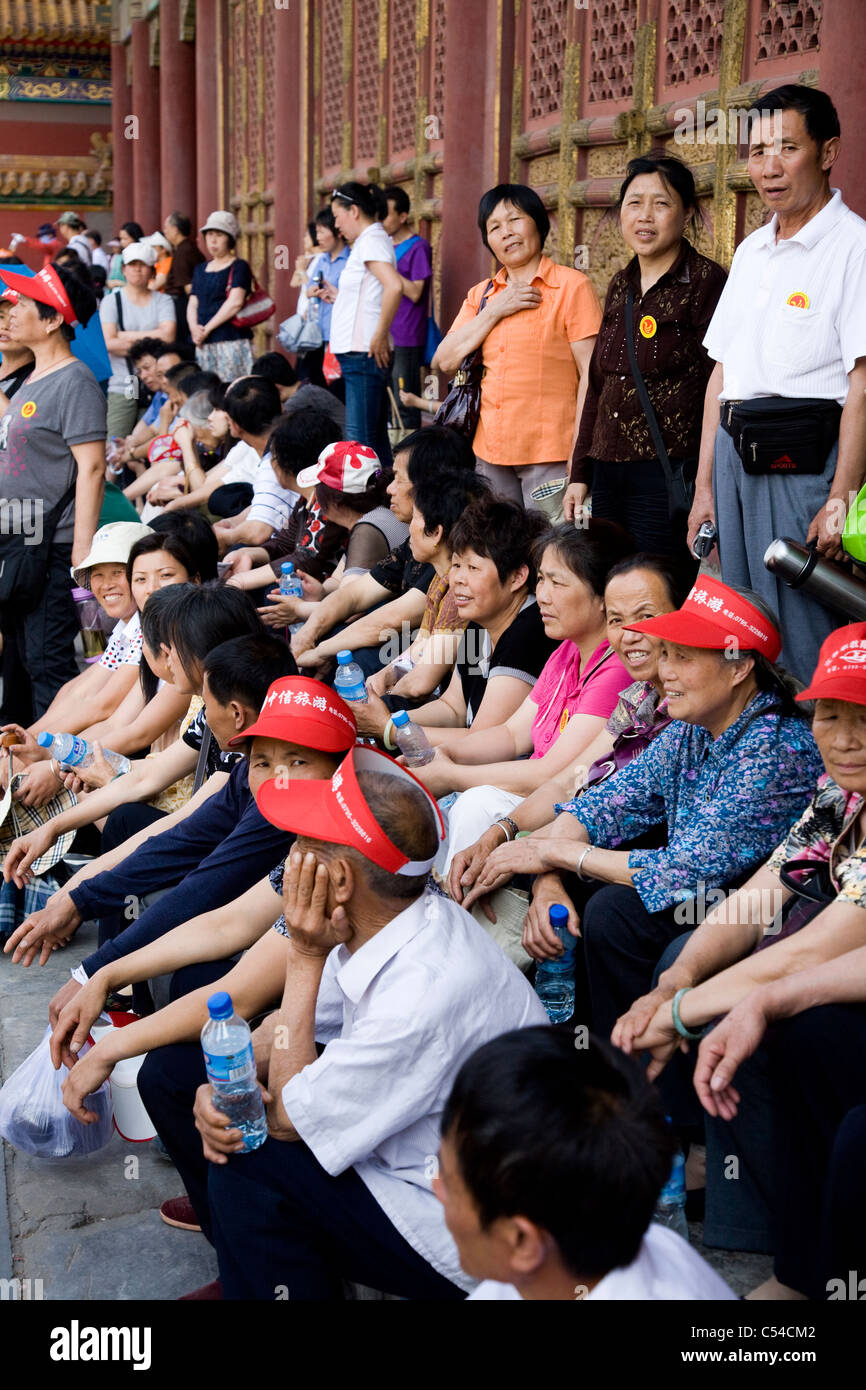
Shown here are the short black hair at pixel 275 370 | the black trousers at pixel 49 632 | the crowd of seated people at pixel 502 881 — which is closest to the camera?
the crowd of seated people at pixel 502 881

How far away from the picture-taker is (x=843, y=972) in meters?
2.28

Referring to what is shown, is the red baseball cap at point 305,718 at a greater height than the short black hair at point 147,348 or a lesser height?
lesser

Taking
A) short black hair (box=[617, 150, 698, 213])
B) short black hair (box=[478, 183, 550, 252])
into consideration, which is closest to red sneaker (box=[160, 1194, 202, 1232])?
short black hair (box=[617, 150, 698, 213])

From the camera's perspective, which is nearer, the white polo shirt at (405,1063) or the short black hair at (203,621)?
the white polo shirt at (405,1063)

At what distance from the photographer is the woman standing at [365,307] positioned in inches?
271

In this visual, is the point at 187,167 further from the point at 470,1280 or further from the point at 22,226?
the point at 470,1280

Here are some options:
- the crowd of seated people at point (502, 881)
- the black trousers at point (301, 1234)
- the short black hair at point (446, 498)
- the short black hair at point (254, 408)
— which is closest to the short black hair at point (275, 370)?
the short black hair at point (254, 408)

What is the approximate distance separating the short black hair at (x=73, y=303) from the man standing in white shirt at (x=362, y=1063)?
356 cm

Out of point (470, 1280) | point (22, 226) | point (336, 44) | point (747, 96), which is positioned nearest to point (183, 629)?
point (470, 1280)

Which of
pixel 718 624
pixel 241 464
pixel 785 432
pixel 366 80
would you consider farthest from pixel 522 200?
pixel 366 80

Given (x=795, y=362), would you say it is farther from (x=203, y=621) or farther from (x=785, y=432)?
(x=203, y=621)

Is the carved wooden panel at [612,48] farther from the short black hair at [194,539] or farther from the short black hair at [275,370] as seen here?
the short black hair at [275,370]

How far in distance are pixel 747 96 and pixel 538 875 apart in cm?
280

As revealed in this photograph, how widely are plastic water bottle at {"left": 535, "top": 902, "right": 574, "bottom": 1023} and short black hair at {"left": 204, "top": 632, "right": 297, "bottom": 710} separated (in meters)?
0.79
